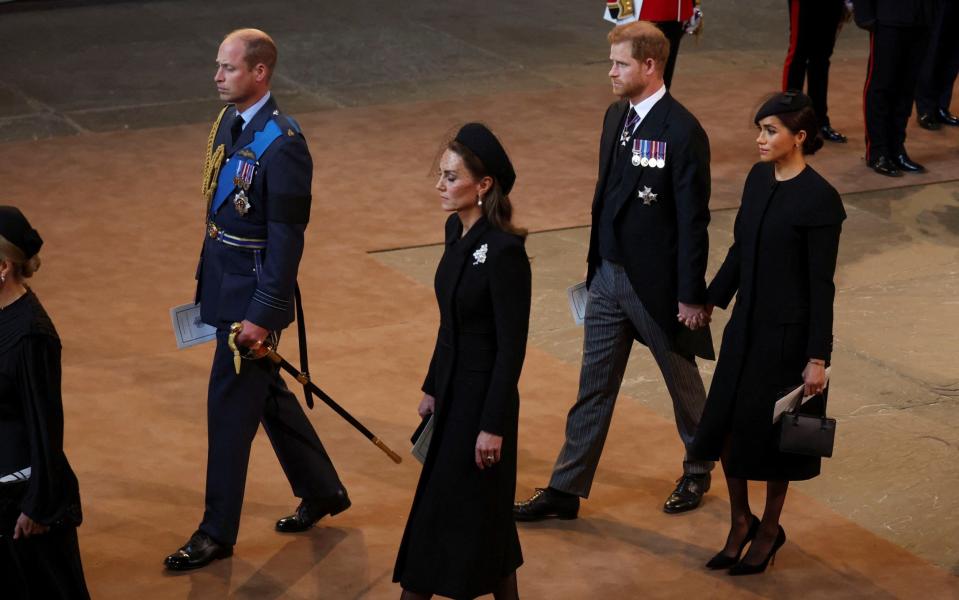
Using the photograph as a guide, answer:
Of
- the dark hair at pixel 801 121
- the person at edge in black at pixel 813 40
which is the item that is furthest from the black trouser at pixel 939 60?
the dark hair at pixel 801 121

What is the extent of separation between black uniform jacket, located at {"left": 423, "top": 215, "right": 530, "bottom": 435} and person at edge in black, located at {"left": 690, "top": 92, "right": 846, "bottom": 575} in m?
0.98

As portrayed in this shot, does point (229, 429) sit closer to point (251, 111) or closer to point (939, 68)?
point (251, 111)

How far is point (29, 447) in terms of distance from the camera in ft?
14.3

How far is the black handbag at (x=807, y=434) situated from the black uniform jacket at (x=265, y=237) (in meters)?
1.70

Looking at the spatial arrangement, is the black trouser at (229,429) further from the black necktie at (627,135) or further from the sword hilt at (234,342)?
the black necktie at (627,135)

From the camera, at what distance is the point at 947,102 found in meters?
12.0

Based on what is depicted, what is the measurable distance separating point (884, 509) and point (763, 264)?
132cm

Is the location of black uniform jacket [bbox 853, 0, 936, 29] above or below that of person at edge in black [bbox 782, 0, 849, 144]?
above

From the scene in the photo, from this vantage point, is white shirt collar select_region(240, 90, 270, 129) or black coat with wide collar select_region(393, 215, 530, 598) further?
white shirt collar select_region(240, 90, 270, 129)

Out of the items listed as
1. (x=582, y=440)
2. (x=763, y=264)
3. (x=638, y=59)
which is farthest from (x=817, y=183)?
(x=582, y=440)

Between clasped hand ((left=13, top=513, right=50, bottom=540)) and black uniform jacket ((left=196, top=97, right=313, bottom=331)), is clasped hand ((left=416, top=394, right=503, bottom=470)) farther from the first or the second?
clasped hand ((left=13, top=513, right=50, bottom=540))

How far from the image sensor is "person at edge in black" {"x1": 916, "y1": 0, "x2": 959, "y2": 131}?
38.5 feet

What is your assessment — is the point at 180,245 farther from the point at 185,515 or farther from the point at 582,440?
the point at 582,440

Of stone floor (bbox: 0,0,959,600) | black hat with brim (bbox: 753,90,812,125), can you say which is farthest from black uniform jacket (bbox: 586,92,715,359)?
stone floor (bbox: 0,0,959,600)
